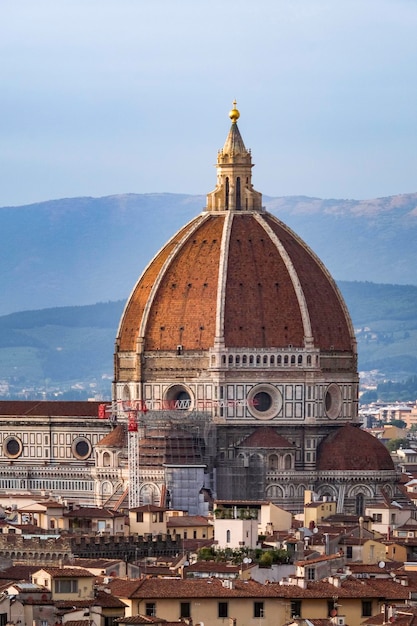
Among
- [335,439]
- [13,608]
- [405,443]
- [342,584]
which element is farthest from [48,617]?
[405,443]

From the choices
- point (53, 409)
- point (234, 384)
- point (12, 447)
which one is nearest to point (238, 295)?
point (234, 384)

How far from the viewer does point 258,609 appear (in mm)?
64000

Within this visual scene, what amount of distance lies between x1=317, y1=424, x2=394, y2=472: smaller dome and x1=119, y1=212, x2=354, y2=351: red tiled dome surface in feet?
14.0

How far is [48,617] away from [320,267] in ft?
229

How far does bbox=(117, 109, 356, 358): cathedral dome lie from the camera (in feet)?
420

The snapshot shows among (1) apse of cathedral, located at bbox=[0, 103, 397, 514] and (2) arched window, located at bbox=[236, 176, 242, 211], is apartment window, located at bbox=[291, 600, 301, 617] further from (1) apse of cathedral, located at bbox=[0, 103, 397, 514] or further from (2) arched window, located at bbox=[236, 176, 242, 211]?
(2) arched window, located at bbox=[236, 176, 242, 211]

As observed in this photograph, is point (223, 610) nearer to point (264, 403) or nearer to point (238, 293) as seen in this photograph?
point (238, 293)

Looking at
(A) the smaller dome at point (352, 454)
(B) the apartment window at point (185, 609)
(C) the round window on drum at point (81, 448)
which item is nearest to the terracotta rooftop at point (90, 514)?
(A) the smaller dome at point (352, 454)

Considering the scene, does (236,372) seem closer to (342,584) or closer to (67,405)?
(67,405)

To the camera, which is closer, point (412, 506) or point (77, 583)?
point (77, 583)

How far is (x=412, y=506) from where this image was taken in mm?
119125

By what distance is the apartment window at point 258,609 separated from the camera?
63.9m

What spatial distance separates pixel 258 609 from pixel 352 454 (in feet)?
204

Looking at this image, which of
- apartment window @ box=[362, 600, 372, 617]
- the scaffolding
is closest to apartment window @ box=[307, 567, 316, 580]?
apartment window @ box=[362, 600, 372, 617]
